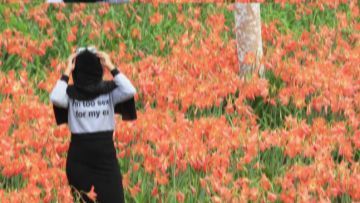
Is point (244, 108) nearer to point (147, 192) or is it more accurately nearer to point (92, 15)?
point (147, 192)

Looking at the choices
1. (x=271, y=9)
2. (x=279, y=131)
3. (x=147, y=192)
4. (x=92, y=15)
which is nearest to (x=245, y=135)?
(x=279, y=131)

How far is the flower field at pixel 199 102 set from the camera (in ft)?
17.6

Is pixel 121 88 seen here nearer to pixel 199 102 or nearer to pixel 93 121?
pixel 93 121

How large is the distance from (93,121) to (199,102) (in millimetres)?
2075

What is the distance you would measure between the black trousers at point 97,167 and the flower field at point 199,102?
19 cm

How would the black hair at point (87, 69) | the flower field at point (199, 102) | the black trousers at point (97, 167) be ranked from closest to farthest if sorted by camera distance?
the black hair at point (87, 69) → the black trousers at point (97, 167) → the flower field at point (199, 102)

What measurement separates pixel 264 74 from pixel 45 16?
2.63 m

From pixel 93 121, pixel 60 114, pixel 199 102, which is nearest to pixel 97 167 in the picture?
pixel 93 121

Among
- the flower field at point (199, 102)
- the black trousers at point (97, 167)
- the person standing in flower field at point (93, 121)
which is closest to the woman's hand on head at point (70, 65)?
the person standing in flower field at point (93, 121)

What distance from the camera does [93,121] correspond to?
484 centimetres

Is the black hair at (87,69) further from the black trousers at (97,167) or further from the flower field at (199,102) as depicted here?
the flower field at (199,102)

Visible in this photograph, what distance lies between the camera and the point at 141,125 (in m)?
6.21

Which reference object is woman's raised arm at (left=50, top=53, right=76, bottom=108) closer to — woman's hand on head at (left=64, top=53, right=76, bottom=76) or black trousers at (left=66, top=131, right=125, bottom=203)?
woman's hand on head at (left=64, top=53, right=76, bottom=76)

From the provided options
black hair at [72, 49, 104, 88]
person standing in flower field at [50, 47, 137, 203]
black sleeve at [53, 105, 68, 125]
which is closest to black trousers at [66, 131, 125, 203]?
person standing in flower field at [50, 47, 137, 203]
